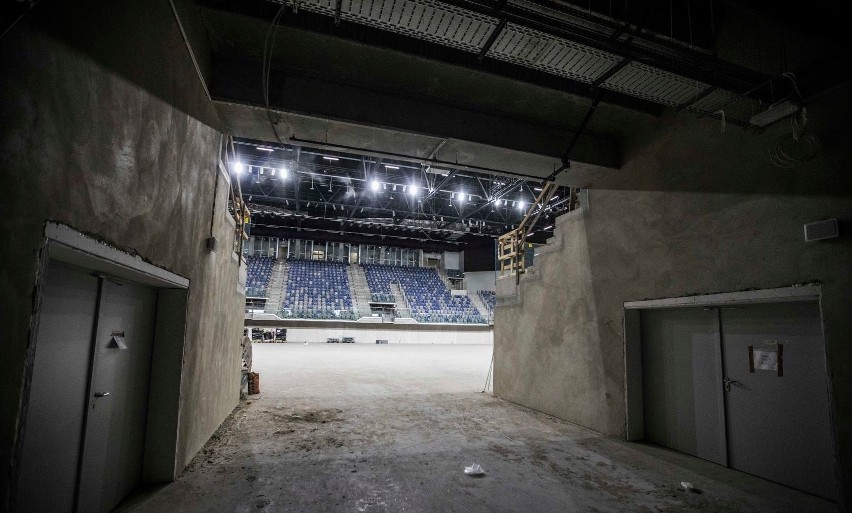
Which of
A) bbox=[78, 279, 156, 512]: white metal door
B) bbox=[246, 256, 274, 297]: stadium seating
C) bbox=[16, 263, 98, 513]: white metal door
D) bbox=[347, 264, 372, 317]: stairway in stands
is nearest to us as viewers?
bbox=[16, 263, 98, 513]: white metal door

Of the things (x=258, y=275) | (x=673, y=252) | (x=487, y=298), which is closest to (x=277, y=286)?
(x=258, y=275)

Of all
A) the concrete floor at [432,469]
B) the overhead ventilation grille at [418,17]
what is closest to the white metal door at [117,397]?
the concrete floor at [432,469]

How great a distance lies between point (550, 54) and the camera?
351cm

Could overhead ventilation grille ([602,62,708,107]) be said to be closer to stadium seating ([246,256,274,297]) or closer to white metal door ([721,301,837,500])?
white metal door ([721,301,837,500])

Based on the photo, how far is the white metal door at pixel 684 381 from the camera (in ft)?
14.6

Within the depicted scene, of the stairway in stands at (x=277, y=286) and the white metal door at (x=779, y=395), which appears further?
the stairway in stands at (x=277, y=286)

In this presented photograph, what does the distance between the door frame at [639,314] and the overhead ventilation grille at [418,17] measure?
10.9ft

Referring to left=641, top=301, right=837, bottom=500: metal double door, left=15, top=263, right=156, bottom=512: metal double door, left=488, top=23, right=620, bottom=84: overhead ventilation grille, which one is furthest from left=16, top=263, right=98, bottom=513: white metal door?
left=641, top=301, right=837, bottom=500: metal double door

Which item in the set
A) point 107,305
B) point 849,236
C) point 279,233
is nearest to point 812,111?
point 849,236

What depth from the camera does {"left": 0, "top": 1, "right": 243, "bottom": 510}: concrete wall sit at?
1.54 metres

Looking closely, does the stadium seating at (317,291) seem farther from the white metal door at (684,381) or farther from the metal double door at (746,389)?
the metal double door at (746,389)

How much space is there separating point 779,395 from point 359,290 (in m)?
26.4

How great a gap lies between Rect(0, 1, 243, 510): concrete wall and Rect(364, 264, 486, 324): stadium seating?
23.6m

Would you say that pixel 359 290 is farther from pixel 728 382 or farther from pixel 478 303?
pixel 728 382
